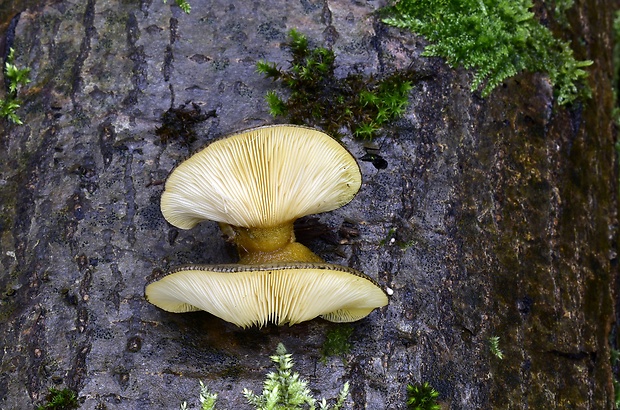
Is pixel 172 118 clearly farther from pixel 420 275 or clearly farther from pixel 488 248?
pixel 488 248

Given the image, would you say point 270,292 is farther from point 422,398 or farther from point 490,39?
point 490,39

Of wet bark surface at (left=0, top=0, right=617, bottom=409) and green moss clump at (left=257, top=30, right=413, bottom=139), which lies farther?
green moss clump at (left=257, top=30, right=413, bottom=139)

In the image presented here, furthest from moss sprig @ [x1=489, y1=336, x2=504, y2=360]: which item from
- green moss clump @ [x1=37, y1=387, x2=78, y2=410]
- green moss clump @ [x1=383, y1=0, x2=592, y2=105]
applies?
green moss clump @ [x1=37, y1=387, x2=78, y2=410]

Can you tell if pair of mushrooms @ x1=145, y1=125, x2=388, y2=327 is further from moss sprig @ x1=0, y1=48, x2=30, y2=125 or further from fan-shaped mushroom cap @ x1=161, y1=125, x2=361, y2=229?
moss sprig @ x1=0, y1=48, x2=30, y2=125

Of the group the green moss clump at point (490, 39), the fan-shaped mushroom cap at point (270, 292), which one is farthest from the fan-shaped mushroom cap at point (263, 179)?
the green moss clump at point (490, 39)

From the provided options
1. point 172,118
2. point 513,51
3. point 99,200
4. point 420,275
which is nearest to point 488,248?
point 420,275

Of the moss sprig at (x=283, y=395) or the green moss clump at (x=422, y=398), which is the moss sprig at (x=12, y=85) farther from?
the green moss clump at (x=422, y=398)
